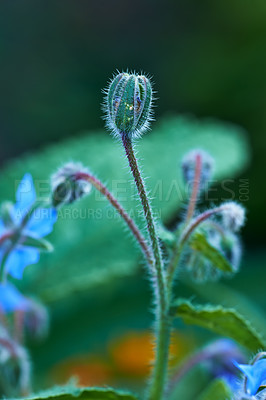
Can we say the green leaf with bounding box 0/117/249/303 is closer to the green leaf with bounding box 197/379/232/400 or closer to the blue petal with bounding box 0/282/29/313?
the blue petal with bounding box 0/282/29/313

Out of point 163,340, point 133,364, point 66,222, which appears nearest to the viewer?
point 163,340

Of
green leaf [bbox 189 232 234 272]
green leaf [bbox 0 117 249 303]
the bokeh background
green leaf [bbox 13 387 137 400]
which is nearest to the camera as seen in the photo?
green leaf [bbox 13 387 137 400]

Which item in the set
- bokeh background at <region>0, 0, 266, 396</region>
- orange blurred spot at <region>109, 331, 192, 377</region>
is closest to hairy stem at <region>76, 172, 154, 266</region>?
orange blurred spot at <region>109, 331, 192, 377</region>

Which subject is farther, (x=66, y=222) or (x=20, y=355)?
(x=66, y=222)

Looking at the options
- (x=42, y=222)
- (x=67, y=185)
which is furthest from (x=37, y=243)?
(x=67, y=185)

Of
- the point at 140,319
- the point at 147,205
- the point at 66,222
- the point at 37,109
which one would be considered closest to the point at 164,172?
the point at 66,222

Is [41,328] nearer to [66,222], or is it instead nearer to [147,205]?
[66,222]

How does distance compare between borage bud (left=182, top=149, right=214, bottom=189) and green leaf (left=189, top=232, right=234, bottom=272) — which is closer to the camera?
green leaf (left=189, top=232, right=234, bottom=272)

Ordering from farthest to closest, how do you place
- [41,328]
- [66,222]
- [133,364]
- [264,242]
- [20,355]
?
[264,242] < [133,364] < [66,222] < [41,328] < [20,355]
